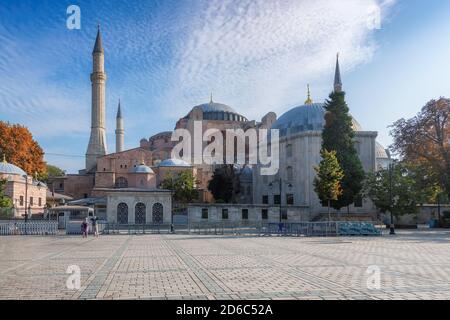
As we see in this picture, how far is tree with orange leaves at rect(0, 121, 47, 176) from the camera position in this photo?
5028 cm

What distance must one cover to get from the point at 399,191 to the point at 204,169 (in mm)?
30566

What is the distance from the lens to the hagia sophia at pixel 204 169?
123ft

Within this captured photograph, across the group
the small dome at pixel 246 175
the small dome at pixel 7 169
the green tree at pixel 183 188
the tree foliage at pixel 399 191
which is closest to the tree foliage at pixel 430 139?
the tree foliage at pixel 399 191

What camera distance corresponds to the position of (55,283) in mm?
8289

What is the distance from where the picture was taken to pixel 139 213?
37.0 metres

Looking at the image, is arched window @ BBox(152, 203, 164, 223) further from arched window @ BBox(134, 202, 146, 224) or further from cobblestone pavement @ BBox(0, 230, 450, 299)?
cobblestone pavement @ BBox(0, 230, 450, 299)

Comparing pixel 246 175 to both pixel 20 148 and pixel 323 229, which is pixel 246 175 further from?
pixel 323 229

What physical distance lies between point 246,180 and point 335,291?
1891 inches

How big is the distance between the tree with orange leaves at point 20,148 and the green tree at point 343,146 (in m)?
32.7

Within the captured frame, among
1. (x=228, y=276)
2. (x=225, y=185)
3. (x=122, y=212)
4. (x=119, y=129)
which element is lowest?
(x=228, y=276)

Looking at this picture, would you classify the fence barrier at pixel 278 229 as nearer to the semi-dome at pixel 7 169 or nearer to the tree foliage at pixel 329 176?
the tree foliage at pixel 329 176

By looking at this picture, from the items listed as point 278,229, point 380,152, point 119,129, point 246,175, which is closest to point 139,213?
point 278,229

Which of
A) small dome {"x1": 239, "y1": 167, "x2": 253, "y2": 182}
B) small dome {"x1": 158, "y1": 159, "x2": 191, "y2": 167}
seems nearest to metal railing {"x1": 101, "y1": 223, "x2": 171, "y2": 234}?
small dome {"x1": 158, "y1": 159, "x2": 191, "y2": 167}
